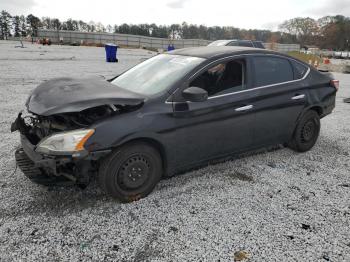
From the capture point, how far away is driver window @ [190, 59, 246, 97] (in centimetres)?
336

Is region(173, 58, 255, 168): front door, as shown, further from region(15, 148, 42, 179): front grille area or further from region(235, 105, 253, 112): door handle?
region(15, 148, 42, 179): front grille area

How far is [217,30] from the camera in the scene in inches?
4341

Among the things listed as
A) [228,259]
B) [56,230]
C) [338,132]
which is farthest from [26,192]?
[338,132]

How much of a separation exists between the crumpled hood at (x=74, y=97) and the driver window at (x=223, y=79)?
2.67 ft

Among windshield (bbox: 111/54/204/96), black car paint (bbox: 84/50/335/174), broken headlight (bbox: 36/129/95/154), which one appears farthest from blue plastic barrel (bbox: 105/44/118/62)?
broken headlight (bbox: 36/129/95/154)

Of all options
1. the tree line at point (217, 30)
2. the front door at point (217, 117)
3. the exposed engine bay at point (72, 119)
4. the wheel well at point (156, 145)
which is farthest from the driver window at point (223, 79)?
the tree line at point (217, 30)

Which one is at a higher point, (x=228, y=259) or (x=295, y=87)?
(x=295, y=87)

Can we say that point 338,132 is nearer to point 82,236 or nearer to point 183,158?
point 183,158

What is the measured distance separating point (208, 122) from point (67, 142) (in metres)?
1.59

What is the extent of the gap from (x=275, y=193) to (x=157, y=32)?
102 metres

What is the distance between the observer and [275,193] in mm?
3367

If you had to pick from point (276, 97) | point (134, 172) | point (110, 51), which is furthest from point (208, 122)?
point (110, 51)

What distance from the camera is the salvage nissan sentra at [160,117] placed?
8.95ft

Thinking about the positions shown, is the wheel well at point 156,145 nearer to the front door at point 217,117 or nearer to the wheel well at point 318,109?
the front door at point 217,117
